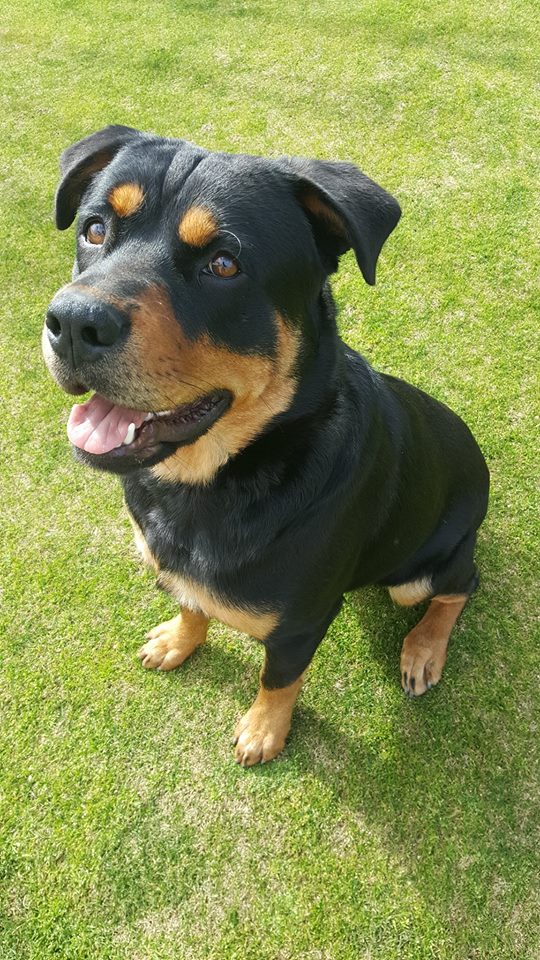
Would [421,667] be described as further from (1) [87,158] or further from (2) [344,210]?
(1) [87,158]

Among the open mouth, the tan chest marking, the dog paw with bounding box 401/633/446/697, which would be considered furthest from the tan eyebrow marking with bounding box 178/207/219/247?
the dog paw with bounding box 401/633/446/697

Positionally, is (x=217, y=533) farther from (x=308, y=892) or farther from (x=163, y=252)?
(x=308, y=892)

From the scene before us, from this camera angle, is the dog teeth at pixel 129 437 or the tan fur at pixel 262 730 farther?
the tan fur at pixel 262 730

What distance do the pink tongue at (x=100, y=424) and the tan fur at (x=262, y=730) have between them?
1.43 m

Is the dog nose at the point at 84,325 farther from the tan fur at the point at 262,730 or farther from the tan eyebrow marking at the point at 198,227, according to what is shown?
the tan fur at the point at 262,730

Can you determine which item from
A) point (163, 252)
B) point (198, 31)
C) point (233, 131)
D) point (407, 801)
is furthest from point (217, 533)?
point (198, 31)

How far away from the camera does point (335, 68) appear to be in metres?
6.31

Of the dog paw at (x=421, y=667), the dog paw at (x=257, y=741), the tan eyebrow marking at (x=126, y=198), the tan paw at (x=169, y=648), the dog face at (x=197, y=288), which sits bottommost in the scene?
the dog paw at (x=421, y=667)

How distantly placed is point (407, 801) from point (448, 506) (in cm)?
134

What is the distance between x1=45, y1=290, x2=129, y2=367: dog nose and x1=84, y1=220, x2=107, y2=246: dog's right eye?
18.5 inches

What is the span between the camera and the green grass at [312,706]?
285cm

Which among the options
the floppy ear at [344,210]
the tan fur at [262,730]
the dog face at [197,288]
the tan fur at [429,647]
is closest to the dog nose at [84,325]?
the dog face at [197,288]

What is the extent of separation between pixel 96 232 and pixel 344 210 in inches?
31.7

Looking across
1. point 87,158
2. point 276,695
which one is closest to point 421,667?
point 276,695
